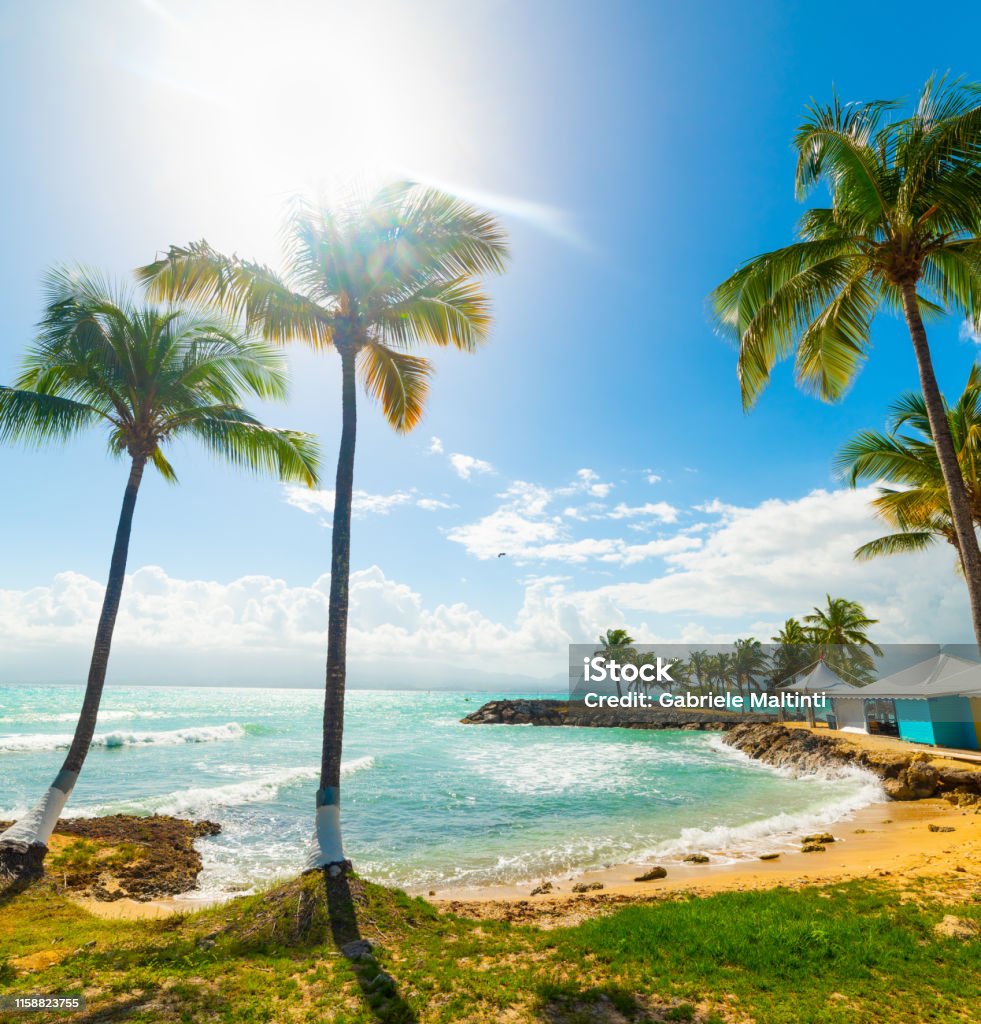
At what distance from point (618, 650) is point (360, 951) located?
86.5 metres

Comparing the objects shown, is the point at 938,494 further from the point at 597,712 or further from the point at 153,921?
the point at 597,712

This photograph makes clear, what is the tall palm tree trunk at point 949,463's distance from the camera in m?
7.77

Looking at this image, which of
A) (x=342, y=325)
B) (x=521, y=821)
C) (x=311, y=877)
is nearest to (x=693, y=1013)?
(x=311, y=877)

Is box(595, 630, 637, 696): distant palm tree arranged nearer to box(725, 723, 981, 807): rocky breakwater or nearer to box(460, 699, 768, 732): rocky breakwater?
box(460, 699, 768, 732): rocky breakwater

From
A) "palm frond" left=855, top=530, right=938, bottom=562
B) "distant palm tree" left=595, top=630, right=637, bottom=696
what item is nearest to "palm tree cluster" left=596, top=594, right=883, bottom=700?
"distant palm tree" left=595, top=630, right=637, bottom=696

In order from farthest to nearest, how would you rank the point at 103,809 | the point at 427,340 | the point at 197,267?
the point at 103,809, the point at 427,340, the point at 197,267

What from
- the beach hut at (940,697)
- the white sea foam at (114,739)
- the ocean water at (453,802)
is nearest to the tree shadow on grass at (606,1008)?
the ocean water at (453,802)

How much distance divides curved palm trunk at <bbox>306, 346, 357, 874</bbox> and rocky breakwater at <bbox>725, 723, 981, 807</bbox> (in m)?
17.7

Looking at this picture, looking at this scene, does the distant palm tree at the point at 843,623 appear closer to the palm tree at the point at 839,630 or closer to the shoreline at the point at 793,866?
the palm tree at the point at 839,630

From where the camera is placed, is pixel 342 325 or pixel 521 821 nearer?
pixel 342 325

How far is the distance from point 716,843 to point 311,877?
37.2 feet

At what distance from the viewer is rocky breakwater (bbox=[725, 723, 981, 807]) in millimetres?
17078

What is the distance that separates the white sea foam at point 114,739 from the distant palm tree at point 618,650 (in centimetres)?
5441

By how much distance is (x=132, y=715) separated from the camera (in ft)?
219
